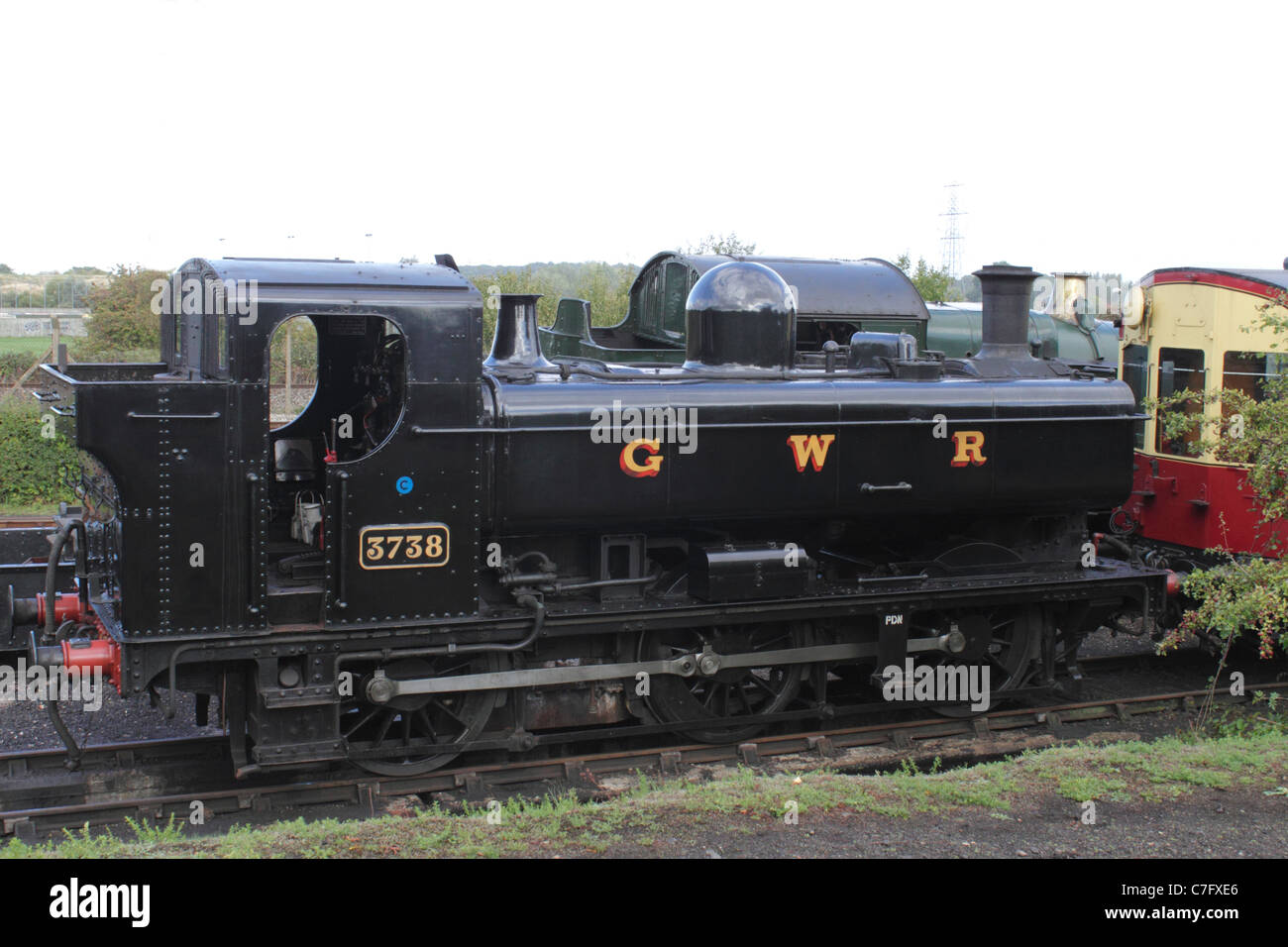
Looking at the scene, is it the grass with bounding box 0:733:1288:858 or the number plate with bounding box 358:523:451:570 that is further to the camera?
the number plate with bounding box 358:523:451:570

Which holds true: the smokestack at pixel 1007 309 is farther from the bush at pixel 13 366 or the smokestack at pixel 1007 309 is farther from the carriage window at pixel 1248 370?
the bush at pixel 13 366

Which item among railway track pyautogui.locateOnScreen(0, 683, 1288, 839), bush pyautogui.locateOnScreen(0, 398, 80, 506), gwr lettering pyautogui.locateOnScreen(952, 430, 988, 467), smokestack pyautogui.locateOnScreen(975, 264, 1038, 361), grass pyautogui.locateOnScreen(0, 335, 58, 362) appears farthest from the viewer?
grass pyautogui.locateOnScreen(0, 335, 58, 362)

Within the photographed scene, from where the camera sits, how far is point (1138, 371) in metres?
11.6

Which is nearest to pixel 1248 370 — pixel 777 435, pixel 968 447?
pixel 968 447

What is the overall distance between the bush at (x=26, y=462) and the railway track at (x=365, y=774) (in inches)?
442

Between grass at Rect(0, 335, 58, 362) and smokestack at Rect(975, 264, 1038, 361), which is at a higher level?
smokestack at Rect(975, 264, 1038, 361)

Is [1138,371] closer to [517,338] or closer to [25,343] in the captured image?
[517,338]

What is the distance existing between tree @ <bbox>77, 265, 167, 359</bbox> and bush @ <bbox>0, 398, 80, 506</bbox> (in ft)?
26.0

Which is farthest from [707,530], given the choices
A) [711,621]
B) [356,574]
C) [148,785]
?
[148,785]

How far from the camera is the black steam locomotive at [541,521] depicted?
256 inches

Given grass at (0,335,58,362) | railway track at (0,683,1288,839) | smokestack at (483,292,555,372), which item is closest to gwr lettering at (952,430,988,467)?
railway track at (0,683,1288,839)

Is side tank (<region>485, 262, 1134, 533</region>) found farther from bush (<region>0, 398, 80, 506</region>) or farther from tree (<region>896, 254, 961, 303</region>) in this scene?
tree (<region>896, 254, 961, 303</region>)

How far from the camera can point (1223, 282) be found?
10367 millimetres

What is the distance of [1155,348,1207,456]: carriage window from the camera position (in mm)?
10750
